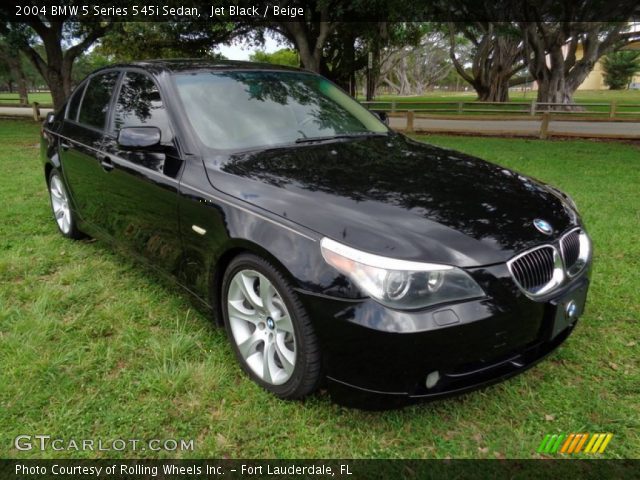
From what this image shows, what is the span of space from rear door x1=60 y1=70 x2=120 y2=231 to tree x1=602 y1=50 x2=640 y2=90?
71258 millimetres

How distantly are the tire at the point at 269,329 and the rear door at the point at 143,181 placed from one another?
1.95ft

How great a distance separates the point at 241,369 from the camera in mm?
2727

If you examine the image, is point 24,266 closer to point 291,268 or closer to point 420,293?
point 291,268

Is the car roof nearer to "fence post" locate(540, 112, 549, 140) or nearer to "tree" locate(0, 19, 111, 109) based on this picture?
"fence post" locate(540, 112, 549, 140)

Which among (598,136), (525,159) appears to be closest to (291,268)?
(525,159)

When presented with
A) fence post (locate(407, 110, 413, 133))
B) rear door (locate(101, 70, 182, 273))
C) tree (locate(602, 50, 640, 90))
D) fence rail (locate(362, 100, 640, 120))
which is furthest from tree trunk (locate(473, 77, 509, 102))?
tree (locate(602, 50, 640, 90))

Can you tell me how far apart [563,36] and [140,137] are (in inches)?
841

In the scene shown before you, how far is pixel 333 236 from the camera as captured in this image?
2117 millimetres

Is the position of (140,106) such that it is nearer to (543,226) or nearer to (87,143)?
(87,143)

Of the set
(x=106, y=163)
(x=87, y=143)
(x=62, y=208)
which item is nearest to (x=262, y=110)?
(x=106, y=163)

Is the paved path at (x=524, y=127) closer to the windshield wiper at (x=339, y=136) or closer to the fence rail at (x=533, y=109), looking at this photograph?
the fence rail at (x=533, y=109)

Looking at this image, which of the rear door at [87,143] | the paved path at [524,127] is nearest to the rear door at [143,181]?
the rear door at [87,143]

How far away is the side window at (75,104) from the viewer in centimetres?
434

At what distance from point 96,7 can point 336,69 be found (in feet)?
44.0
